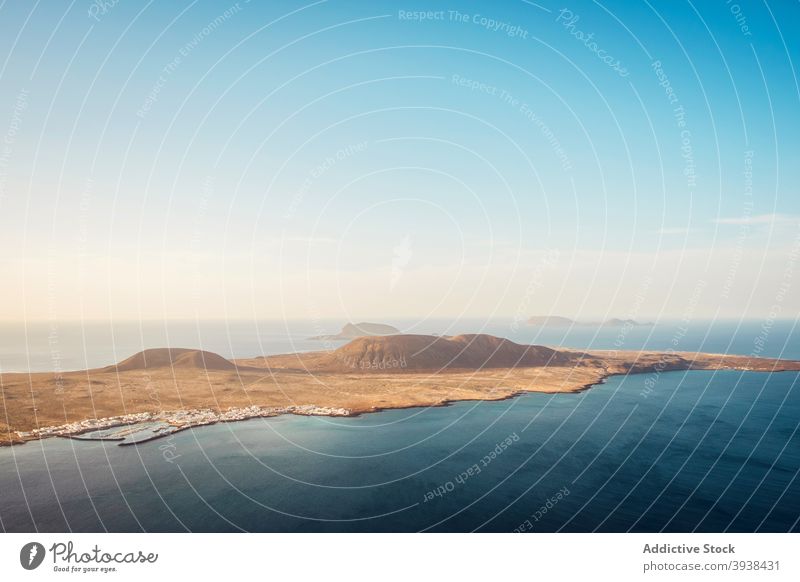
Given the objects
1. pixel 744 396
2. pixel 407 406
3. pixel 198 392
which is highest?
pixel 198 392

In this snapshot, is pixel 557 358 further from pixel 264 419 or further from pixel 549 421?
pixel 264 419

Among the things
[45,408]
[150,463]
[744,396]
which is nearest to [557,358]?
[744,396]

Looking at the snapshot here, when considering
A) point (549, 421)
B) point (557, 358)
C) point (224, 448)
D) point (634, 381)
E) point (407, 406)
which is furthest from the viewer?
point (557, 358)
